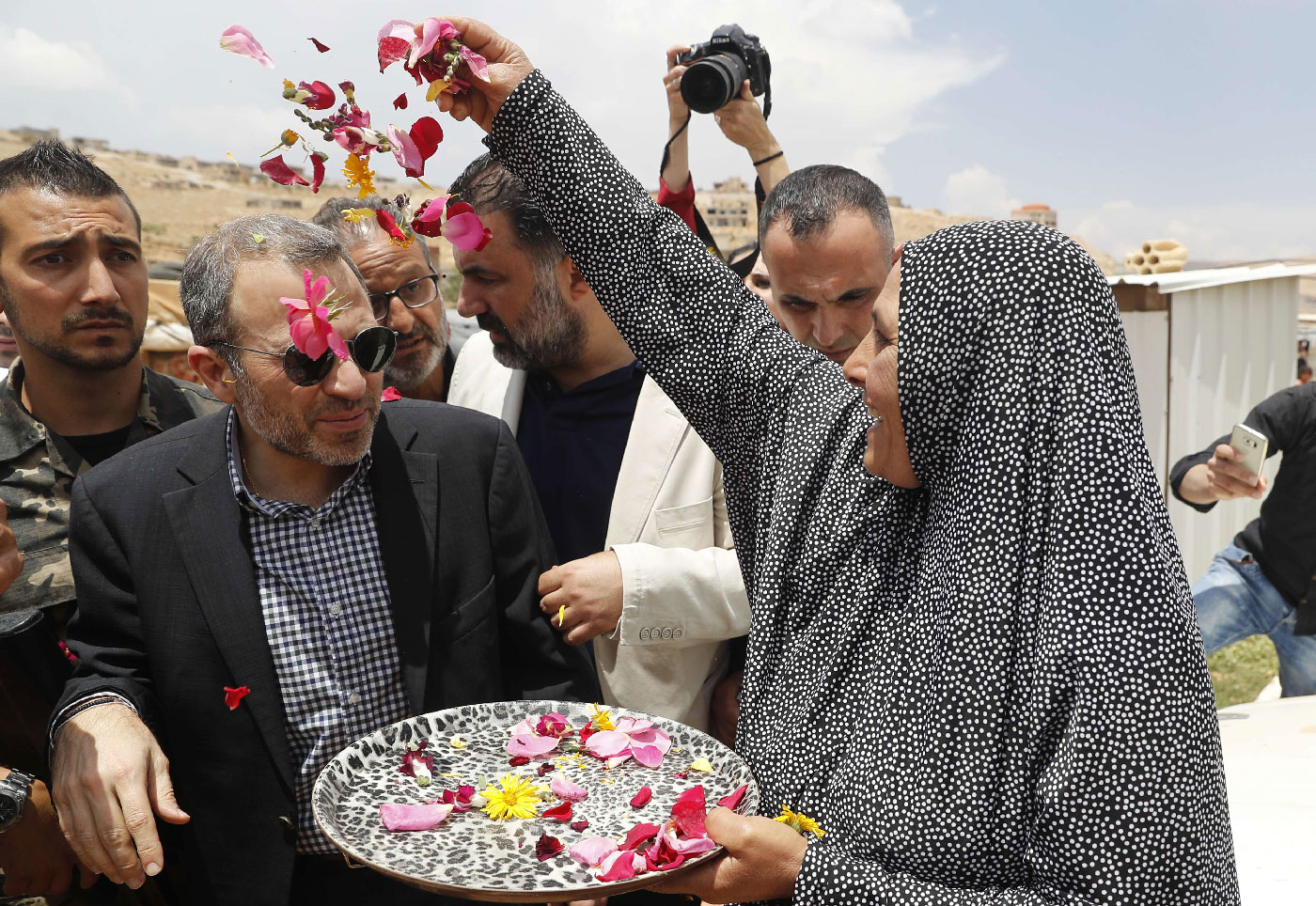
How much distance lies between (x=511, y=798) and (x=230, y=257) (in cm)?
128

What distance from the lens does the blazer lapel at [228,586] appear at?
207cm

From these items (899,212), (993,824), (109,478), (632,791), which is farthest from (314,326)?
(899,212)

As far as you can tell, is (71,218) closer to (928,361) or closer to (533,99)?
(533,99)

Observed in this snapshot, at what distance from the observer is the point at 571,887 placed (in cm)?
151

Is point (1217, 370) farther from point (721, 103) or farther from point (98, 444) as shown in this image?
point (98, 444)

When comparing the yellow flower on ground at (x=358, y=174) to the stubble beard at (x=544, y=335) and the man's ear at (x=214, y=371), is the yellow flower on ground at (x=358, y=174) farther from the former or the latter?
the stubble beard at (x=544, y=335)

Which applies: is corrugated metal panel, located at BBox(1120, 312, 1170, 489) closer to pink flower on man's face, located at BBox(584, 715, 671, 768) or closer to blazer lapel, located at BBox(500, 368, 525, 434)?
blazer lapel, located at BBox(500, 368, 525, 434)

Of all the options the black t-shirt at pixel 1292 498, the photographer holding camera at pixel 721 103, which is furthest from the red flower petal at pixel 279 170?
the black t-shirt at pixel 1292 498

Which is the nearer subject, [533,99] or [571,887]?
[571,887]

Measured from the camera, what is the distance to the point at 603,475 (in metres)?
2.82

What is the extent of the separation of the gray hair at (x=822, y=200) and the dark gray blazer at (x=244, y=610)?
1.32 meters

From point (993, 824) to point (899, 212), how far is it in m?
57.6

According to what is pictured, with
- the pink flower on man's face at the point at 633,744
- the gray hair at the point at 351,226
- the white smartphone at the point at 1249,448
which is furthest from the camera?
the white smartphone at the point at 1249,448

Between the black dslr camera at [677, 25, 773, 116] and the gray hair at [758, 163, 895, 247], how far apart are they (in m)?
0.50
